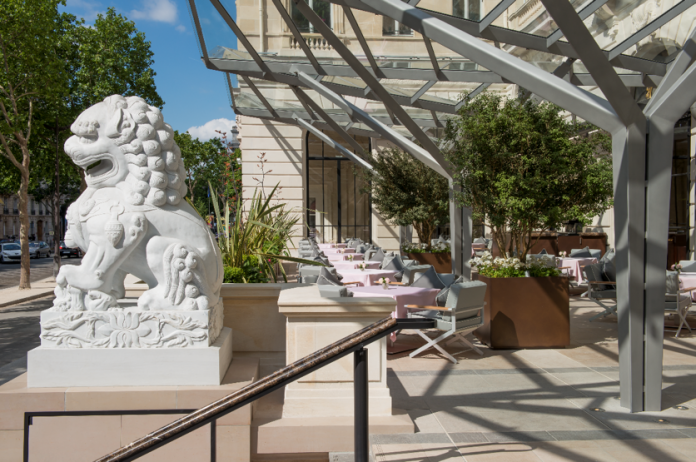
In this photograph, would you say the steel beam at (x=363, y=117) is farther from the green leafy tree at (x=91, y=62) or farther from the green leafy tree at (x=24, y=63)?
the green leafy tree at (x=91, y=62)

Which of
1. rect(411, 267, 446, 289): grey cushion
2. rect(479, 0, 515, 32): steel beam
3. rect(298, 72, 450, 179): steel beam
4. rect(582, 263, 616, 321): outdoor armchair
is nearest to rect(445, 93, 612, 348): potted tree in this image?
rect(411, 267, 446, 289): grey cushion

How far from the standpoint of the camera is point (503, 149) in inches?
281

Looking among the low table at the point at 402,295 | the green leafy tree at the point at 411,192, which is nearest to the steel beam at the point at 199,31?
the green leafy tree at the point at 411,192

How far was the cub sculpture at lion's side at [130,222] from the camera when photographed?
3805 mm

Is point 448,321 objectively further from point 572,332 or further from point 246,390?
point 246,390

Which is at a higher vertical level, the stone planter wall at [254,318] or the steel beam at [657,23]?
the steel beam at [657,23]

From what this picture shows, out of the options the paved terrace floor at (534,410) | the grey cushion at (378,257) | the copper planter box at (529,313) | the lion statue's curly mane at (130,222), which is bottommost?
the paved terrace floor at (534,410)

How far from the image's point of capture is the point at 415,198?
14.7 m

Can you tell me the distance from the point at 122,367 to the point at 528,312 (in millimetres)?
5115

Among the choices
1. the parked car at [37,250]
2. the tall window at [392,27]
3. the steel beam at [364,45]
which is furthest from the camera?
the parked car at [37,250]

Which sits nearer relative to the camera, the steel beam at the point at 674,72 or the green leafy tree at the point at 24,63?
the steel beam at the point at 674,72

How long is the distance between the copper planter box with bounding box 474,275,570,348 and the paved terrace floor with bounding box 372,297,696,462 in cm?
19

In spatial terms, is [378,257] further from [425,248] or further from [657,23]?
[657,23]

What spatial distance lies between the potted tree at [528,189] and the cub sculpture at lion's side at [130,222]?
439 centimetres
